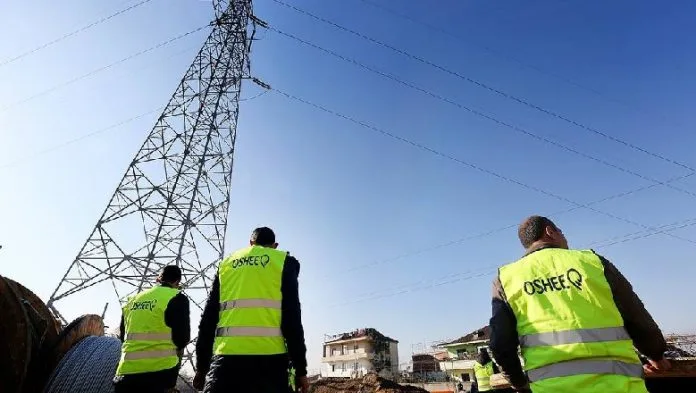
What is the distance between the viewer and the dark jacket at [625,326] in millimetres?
1895

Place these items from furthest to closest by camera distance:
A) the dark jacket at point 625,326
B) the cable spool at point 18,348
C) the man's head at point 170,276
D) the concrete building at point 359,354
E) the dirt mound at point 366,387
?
1. the concrete building at point 359,354
2. the dirt mound at point 366,387
3. the man's head at point 170,276
4. the cable spool at point 18,348
5. the dark jacket at point 625,326

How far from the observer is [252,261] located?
2.80 meters

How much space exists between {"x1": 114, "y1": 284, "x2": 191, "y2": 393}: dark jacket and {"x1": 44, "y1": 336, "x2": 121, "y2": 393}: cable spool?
1211 millimetres

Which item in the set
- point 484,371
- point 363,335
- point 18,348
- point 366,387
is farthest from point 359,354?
point 18,348

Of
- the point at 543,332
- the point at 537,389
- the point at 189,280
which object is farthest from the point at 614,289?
the point at 189,280

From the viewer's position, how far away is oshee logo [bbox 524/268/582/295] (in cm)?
190

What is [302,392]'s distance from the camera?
2.65m

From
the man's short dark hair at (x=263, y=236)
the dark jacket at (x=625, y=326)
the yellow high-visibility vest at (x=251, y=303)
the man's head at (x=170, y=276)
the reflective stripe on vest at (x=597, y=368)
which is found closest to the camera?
the reflective stripe on vest at (x=597, y=368)

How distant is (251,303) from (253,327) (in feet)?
0.55

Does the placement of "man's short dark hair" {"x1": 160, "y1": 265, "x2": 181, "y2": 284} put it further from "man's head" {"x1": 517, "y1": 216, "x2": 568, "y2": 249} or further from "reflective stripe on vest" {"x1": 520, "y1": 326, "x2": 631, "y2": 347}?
"reflective stripe on vest" {"x1": 520, "y1": 326, "x2": 631, "y2": 347}

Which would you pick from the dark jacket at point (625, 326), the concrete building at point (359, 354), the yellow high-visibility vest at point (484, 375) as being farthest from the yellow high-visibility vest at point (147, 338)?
the concrete building at point (359, 354)

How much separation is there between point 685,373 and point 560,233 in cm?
204

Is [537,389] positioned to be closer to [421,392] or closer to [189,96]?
[189,96]

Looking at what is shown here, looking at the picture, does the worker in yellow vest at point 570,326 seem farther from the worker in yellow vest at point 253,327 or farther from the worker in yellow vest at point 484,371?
the worker in yellow vest at point 484,371
